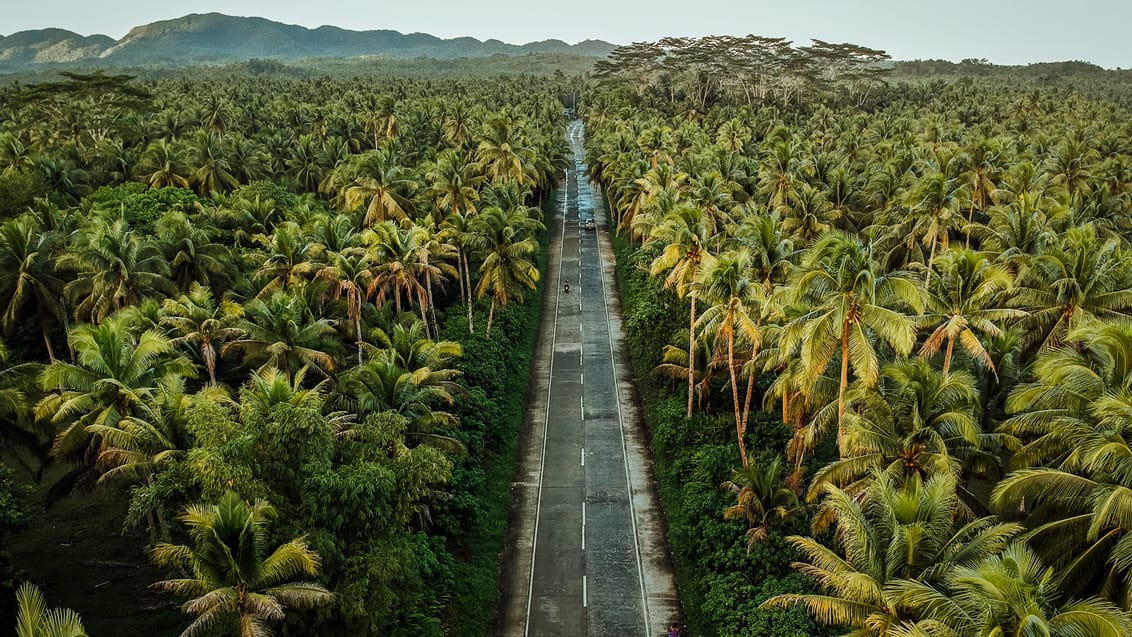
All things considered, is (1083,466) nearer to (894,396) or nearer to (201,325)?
(894,396)

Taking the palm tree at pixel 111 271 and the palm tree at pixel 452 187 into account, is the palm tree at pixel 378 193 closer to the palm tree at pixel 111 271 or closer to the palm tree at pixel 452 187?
the palm tree at pixel 452 187

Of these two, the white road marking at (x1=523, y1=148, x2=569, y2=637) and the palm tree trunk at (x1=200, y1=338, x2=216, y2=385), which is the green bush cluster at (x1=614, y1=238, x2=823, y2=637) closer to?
the white road marking at (x1=523, y1=148, x2=569, y2=637)

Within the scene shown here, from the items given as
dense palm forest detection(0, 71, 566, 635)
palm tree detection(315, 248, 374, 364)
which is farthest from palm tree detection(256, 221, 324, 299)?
palm tree detection(315, 248, 374, 364)

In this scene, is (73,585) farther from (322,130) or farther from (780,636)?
(322,130)

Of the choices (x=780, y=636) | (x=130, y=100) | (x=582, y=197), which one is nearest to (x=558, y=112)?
(x=582, y=197)

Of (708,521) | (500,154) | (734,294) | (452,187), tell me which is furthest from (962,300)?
(500,154)

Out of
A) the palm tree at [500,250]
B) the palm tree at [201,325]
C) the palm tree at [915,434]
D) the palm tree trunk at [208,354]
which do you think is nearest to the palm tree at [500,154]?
the palm tree at [500,250]
